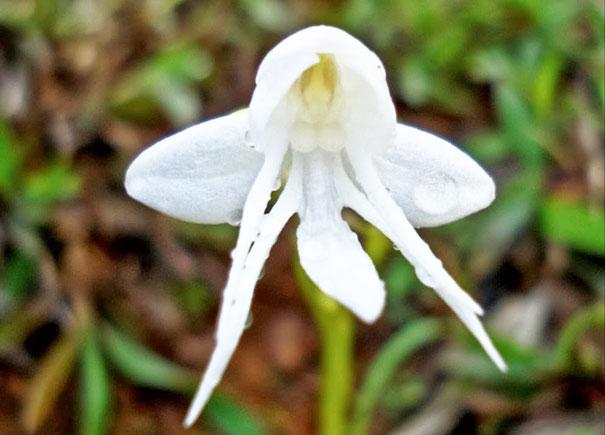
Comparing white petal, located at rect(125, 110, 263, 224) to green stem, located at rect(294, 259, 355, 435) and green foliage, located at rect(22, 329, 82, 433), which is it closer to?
green stem, located at rect(294, 259, 355, 435)

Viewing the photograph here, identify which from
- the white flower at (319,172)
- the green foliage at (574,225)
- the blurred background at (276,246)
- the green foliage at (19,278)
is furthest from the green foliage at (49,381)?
the green foliage at (574,225)

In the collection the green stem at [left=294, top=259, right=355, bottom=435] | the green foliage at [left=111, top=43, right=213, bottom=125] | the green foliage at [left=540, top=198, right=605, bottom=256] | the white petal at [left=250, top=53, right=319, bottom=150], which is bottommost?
the green foliage at [left=540, top=198, right=605, bottom=256]

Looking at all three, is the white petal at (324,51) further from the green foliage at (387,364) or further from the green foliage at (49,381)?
the green foliage at (49,381)

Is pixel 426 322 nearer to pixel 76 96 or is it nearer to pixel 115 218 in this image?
pixel 115 218

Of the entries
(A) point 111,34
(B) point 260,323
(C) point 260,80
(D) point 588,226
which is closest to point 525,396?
(D) point 588,226

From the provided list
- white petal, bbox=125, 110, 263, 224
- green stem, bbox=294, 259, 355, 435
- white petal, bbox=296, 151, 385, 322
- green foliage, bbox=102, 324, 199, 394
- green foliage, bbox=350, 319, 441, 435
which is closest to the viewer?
white petal, bbox=296, 151, 385, 322

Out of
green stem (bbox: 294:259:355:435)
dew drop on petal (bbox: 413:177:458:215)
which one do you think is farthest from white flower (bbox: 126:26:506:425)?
green stem (bbox: 294:259:355:435)

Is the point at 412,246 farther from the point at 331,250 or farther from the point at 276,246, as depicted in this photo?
the point at 276,246
